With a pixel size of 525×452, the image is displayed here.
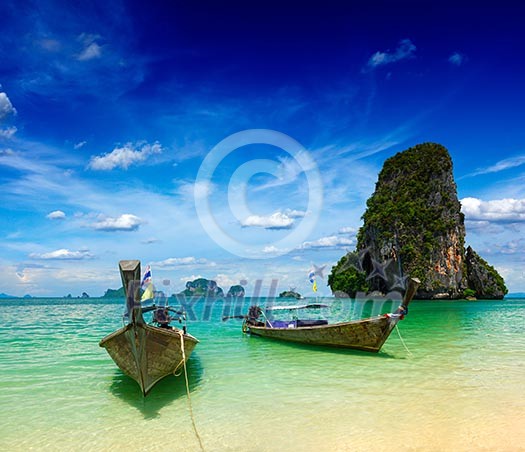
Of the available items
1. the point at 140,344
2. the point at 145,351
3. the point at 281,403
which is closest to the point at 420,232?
the point at 281,403

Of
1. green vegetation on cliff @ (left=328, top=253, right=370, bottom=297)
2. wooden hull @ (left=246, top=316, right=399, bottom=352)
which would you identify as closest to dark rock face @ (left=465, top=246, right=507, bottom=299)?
green vegetation on cliff @ (left=328, top=253, right=370, bottom=297)

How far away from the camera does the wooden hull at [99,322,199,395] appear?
8.48 metres

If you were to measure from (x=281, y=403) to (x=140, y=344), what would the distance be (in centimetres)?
329

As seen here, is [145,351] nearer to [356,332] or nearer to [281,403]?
[281,403]

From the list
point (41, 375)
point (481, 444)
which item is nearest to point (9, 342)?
point (41, 375)

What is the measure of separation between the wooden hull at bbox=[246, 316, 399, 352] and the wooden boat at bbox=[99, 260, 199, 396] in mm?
6641

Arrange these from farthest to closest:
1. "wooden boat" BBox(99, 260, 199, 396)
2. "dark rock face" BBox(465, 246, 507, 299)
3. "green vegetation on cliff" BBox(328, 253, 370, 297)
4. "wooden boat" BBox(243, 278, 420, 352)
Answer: "green vegetation on cliff" BBox(328, 253, 370, 297)
"dark rock face" BBox(465, 246, 507, 299)
"wooden boat" BBox(243, 278, 420, 352)
"wooden boat" BBox(99, 260, 199, 396)

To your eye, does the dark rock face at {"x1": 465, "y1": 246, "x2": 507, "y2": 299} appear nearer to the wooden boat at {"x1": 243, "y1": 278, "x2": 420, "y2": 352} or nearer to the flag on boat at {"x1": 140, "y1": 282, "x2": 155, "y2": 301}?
the wooden boat at {"x1": 243, "y1": 278, "x2": 420, "y2": 352}

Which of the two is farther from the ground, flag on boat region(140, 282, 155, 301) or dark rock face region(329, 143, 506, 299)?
dark rock face region(329, 143, 506, 299)

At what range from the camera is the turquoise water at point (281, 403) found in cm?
670

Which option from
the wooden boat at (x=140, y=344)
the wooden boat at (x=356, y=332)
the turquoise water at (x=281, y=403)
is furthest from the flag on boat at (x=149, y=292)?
the wooden boat at (x=356, y=332)

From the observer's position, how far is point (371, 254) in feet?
275

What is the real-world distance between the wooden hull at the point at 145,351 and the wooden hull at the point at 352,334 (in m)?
6.78

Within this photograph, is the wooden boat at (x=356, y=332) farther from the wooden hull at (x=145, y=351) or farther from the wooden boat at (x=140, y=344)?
the wooden hull at (x=145, y=351)
